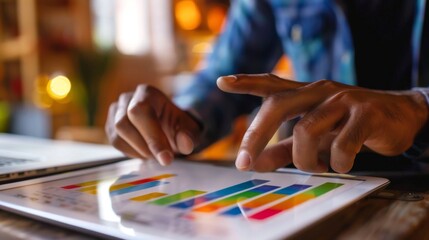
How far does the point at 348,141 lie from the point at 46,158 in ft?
1.27

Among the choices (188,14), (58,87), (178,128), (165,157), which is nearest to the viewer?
(165,157)

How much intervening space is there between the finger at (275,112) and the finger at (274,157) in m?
0.05

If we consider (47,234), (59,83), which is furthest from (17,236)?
(59,83)

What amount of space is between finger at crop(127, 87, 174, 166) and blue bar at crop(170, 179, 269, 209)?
5.2 inches

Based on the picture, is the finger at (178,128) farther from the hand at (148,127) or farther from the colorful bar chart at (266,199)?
the colorful bar chart at (266,199)

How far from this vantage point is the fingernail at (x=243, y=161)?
0.44m

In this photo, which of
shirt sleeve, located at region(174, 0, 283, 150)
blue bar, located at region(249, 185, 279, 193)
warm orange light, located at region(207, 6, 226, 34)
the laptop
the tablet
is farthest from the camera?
warm orange light, located at region(207, 6, 226, 34)

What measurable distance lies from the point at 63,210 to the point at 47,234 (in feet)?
0.08

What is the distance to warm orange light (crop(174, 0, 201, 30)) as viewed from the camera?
13.4 feet

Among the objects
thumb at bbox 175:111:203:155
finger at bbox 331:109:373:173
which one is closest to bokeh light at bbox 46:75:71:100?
thumb at bbox 175:111:203:155

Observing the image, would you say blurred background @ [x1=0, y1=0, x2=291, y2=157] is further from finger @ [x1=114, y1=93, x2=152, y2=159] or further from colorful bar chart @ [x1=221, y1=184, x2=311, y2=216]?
colorful bar chart @ [x1=221, y1=184, x2=311, y2=216]

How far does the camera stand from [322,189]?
1.35 ft

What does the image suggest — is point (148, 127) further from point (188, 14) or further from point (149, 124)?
point (188, 14)

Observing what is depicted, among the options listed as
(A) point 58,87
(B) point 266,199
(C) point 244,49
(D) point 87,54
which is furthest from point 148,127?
(D) point 87,54
